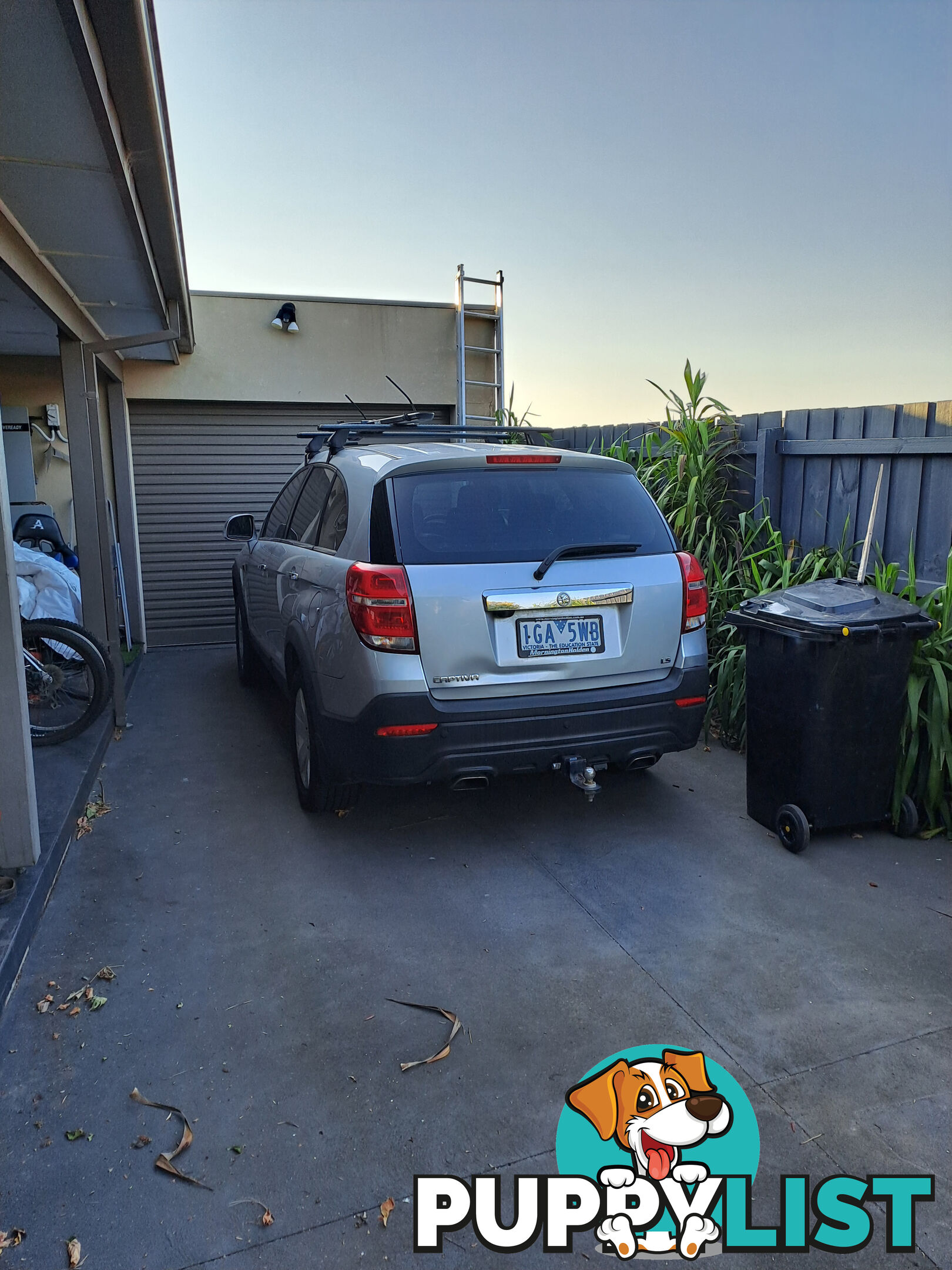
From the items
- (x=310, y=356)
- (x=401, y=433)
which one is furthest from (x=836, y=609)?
(x=310, y=356)

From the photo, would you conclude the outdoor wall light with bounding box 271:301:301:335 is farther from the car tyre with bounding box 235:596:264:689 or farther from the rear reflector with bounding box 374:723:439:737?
the rear reflector with bounding box 374:723:439:737

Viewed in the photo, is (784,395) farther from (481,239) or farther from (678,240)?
(481,239)

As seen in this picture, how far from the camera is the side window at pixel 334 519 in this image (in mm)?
3797

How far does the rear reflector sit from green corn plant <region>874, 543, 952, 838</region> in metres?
2.10

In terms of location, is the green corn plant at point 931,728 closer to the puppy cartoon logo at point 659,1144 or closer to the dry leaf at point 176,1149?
the puppy cartoon logo at point 659,1144

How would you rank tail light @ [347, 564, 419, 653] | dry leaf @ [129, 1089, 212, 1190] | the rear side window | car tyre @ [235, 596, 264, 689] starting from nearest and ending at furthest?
dry leaf @ [129, 1089, 212, 1190] → tail light @ [347, 564, 419, 653] → the rear side window → car tyre @ [235, 596, 264, 689]

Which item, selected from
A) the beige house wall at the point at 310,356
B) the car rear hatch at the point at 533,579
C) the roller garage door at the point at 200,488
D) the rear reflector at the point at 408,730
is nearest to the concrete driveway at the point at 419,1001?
the rear reflector at the point at 408,730

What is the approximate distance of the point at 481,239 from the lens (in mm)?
8711

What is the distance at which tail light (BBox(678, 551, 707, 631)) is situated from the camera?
3.64 meters

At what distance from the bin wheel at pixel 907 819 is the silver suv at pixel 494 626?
1.00 metres

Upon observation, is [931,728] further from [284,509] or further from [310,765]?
[284,509]

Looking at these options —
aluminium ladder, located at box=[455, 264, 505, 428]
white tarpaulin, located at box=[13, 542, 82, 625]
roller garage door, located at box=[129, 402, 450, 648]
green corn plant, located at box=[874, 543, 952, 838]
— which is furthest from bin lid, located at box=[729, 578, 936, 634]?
roller garage door, located at box=[129, 402, 450, 648]

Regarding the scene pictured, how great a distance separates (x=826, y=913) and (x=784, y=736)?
32.1 inches

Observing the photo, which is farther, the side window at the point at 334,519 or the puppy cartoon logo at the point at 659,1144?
the side window at the point at 334,519
